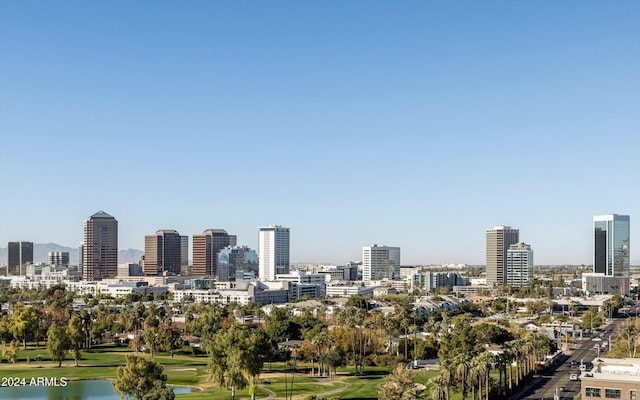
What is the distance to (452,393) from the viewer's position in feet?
242

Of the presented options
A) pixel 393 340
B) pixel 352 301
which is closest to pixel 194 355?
pixel 393 340

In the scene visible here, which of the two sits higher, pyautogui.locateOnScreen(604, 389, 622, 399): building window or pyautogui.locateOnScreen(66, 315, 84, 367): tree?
pyautogui.locateOnScreen(604, 389, 622, 399): building window

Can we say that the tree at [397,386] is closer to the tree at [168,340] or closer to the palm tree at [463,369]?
the palm tree at [463,369]

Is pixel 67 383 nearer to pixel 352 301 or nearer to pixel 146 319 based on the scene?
pixel 146 319

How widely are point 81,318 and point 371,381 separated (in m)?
53.3

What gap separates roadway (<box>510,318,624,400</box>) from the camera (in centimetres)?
7200

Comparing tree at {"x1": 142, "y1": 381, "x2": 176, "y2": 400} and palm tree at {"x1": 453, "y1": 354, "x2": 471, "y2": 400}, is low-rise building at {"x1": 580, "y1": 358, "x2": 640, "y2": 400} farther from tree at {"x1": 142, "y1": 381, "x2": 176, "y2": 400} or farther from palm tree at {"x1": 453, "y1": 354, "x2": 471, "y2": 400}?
tree at {"x1": 142, "y1": 381, "x2": 176, "y2": 400}

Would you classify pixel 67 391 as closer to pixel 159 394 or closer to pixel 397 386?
pixel 159 394

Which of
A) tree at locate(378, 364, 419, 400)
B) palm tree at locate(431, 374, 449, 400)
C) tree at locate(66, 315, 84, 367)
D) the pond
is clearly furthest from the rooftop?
tree at locate(66, 315, 84, 367)

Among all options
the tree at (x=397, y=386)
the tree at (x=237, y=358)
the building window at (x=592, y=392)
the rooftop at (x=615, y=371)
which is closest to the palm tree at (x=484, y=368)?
the tree at (x=397, y=386)

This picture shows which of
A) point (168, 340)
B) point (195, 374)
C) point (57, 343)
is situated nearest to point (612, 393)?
point (195, 374)

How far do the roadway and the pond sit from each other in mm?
35054

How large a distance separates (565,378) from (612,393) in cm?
2691

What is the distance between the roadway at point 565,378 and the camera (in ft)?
236
